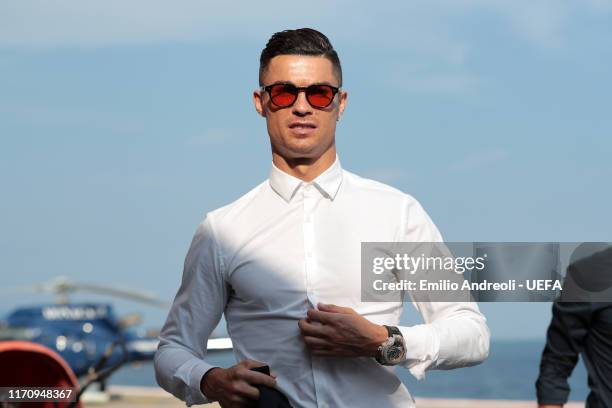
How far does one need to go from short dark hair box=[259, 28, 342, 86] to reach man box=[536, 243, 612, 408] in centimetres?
150

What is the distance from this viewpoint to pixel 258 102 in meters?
2.41

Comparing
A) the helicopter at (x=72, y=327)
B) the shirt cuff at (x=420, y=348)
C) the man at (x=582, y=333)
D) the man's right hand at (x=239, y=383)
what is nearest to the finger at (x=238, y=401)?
the man's right hand at (x=239, y=383)

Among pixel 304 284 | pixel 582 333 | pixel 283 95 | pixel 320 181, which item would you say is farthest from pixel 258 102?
pixel 582 333

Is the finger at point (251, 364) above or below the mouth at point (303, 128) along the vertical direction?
below

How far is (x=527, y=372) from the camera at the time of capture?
10281 cm

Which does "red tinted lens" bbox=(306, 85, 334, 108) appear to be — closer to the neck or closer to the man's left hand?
the neck

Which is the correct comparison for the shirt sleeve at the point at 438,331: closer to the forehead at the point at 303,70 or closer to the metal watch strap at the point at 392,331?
the metal watch strap at the point at 392,331

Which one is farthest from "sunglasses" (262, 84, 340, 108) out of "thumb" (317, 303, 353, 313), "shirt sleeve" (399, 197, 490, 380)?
"thumb" (317, 303, 353, 313)

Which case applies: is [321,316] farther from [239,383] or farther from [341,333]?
[239,383]

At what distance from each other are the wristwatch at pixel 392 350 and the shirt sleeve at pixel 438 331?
1 centimetres

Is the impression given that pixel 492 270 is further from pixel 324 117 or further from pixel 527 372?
pixel 527 372

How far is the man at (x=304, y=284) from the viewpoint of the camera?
2.15 meters

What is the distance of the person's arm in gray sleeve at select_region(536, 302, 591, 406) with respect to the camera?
11.6 ft

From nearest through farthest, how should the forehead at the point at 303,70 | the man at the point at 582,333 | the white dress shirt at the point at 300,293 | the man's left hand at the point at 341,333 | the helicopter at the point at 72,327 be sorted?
the man's left hand at the point at 341,333 → the white dress shirt at the point at 300,293 → the forehead at the point at 303,70 → the man at the point at 582,333 → the helicopter at the point at 72,327
